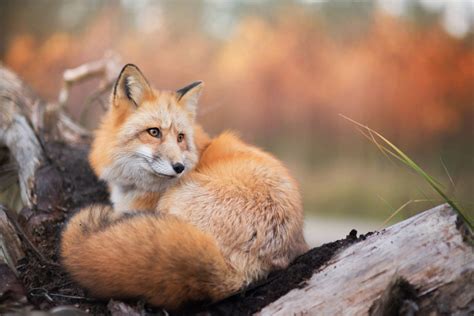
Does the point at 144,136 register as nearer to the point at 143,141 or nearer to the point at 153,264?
the point at 143,141

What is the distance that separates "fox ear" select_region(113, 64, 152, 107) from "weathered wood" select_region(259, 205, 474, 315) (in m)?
1.30

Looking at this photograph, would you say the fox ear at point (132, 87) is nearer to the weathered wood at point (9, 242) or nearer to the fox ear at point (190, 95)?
the fox ear at point (190, 95)

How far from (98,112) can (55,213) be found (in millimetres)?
3432

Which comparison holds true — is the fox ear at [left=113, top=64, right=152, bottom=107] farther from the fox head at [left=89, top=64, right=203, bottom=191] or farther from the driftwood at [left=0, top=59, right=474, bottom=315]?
the driftwood at [left=0, top=59, right=474, bottom=315]

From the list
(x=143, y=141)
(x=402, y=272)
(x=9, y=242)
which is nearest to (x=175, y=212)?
(x=143, y=141)

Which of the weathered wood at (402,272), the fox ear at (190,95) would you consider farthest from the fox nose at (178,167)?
the weathered wood at (402,272)

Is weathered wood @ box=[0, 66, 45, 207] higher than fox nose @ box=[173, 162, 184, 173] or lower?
higher

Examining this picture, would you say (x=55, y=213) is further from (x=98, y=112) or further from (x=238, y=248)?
(x=98, y=112)

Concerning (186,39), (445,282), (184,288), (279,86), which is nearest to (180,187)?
(184,288)

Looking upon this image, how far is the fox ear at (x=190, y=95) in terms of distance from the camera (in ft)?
8.70

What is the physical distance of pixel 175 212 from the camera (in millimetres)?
2338

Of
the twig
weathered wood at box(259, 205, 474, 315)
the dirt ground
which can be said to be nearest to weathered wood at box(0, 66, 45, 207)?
the dirt ground

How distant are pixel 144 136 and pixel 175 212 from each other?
0.44 m

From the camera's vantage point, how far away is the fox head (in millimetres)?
2422
